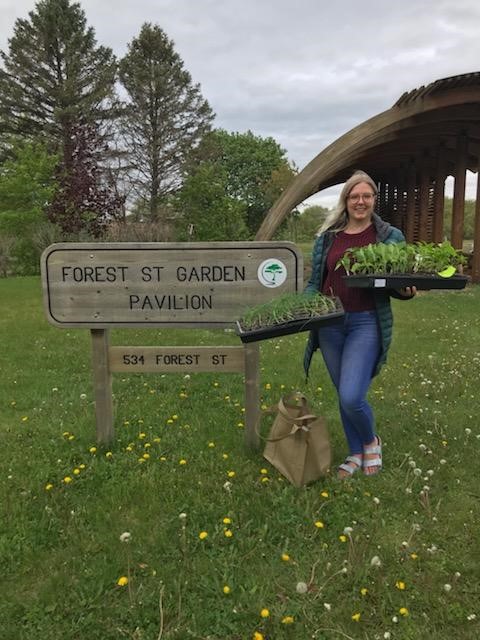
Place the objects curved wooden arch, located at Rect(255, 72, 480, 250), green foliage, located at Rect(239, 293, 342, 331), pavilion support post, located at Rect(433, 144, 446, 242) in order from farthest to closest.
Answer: pavilion support post, located at Rect(433, 144, 446, 242)
curved wooden arch, located at Rect(255, 72, 480, 250)
green foliage, located at Rect(239, 293, 342, 331)

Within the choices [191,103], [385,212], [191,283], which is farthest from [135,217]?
[191,283]

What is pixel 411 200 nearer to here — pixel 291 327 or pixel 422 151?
pixel 422 151

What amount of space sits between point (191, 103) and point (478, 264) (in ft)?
105

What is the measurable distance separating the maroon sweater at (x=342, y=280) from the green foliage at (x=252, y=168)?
47449 millimetres

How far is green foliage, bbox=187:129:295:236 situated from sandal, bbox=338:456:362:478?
47.5 meters

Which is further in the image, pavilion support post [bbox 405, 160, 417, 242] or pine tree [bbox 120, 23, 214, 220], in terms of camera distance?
pine tree [bbox 120, 23, 214, 220]

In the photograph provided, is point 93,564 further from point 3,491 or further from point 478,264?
point 478,264

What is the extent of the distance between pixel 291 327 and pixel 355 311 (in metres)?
0.52

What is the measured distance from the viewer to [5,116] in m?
34.9

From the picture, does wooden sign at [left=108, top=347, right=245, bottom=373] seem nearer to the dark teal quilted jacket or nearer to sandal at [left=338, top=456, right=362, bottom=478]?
the dark teal quilted jacket

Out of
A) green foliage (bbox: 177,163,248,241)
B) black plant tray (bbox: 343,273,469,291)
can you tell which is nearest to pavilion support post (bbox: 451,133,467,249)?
black plant tray (bbox: 343,273,469,291)

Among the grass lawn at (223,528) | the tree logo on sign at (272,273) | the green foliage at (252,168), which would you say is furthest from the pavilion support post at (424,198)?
the green foliage at (252,168)

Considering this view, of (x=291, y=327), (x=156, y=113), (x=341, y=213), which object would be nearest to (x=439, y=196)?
(x=341, y=213)

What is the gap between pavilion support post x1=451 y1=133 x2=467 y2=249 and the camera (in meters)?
14.9
